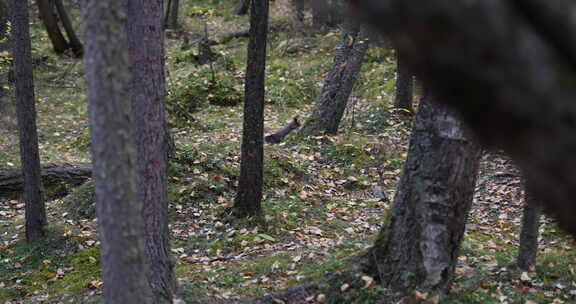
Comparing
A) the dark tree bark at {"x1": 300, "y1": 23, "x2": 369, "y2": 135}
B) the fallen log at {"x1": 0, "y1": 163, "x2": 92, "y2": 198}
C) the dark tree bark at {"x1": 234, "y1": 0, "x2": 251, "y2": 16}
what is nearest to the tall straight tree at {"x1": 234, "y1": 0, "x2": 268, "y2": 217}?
the dark tree bark at {"x1": 300, "y1": 23, "x2": 369, "y2": 135}

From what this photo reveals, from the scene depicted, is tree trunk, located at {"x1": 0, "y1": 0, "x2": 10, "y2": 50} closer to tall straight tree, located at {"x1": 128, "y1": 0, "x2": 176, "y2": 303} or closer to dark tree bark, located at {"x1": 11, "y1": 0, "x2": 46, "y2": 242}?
dark tree bark, located at {"x1": 11, "y1": 0, "x2": 46, "y2": 242}

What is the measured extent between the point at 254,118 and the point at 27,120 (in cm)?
328

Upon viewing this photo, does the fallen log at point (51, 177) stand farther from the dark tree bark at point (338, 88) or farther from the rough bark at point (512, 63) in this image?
the rough bark at point (512, 63)

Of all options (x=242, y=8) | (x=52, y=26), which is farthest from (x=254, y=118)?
(x=242, y=8)

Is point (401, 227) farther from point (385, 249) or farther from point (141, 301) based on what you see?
point (141, 301)

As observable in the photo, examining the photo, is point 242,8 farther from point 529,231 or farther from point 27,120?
point 529,231

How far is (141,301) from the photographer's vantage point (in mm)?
3598

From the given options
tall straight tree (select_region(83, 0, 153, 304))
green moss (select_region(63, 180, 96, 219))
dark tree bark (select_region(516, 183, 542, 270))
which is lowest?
green moss (select_region(63, 180, 96, 219))

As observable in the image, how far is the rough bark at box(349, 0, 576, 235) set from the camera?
1.39m

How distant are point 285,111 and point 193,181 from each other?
5.54 m

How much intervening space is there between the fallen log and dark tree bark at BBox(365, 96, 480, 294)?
23.3 feet

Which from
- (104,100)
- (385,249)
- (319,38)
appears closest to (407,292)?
(385,249)

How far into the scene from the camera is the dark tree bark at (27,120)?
7352 mm

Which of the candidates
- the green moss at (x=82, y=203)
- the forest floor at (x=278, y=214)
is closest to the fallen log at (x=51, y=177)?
the forest floor at (x=278, y=214)
